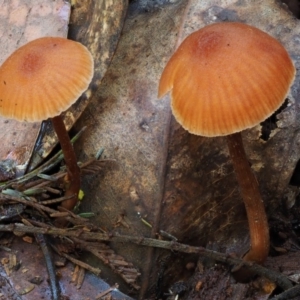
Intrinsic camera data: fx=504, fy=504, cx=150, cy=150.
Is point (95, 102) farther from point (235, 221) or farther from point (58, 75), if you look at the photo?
point (235, 221)

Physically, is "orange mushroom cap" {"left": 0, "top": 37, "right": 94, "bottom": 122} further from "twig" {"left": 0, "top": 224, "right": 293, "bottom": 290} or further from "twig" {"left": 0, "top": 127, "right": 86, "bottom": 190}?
"twig" {"left": 0, "top": 224, "right": 293, "bottom": 290}

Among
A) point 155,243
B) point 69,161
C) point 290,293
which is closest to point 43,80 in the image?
point 69,161

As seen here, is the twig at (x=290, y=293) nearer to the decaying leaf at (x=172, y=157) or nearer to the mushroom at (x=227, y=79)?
the decaying leaf at (x=172, y=157)

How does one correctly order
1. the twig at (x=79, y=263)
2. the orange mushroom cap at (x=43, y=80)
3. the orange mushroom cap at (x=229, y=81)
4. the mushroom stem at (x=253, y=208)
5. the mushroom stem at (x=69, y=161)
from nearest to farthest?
the orange mushroom cap at (x=229, y=81)
the orange mushroom cap at (x=43, y=80)
the mushroom stem at (x=253, y=208)
the mushroom stem at (x=69, y=161)
the twig at (x=79, y=263)

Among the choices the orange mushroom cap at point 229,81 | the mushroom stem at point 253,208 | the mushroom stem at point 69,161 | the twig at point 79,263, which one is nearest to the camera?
the orange mushroom cap at point 229,81

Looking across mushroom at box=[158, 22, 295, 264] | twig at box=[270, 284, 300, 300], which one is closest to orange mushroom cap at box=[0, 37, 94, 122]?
mushroom at box=[158, 22, 295, 264]

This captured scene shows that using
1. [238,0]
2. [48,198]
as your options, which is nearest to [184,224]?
[48,198]

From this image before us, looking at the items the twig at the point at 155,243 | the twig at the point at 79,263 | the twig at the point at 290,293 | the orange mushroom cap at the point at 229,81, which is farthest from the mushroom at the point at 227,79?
the twig at the point at 79,263
